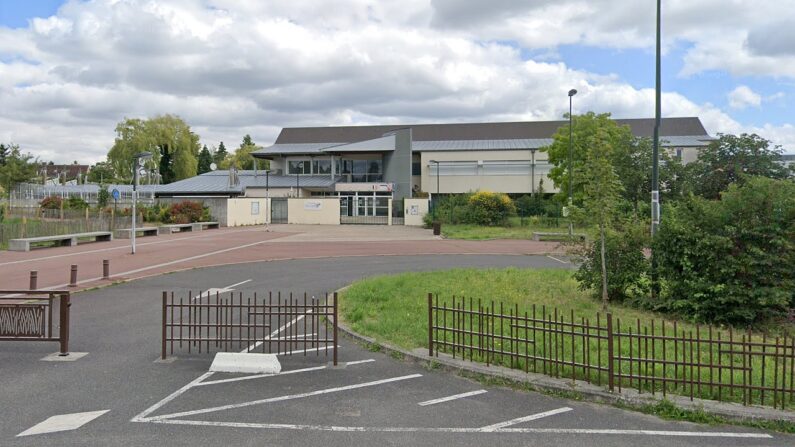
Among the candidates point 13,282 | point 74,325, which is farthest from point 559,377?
point 13,282

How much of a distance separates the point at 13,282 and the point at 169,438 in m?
13.3

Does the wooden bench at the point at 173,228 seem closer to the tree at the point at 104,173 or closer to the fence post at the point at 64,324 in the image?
the fence post at the point at 64,324

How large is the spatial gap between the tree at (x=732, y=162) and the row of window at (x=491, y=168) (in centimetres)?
2440

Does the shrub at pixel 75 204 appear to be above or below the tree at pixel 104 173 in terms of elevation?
below

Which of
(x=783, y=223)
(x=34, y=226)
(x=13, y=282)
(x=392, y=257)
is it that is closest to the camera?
(x=783, y=223)

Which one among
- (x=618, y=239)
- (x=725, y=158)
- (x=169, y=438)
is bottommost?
(x=169, y=438)

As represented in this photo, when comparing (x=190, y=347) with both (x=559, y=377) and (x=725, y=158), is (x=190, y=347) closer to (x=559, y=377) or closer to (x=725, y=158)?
(x=559, y=377)

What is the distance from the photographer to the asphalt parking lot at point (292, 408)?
205 inches

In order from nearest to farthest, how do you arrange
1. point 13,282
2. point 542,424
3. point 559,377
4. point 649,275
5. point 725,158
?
point 542,424
point 559,377
point 649,275
point 13,282
point 725,158

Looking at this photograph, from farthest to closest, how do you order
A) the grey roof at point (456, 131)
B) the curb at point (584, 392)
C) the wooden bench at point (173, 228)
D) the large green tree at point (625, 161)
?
the grey roof at point (456, 131) → the large green tree at point (625, 161) → the wooden bench at point (173, 228) → the curb at point (584, 392)

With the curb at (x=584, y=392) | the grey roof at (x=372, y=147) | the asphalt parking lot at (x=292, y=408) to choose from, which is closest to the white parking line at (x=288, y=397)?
the asphalt parking lot at (x=292, y=408)

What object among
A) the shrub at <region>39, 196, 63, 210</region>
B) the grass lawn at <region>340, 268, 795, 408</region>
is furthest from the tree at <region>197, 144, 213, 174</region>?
the grass lawn at <region>340, 268, 795, 408</region>

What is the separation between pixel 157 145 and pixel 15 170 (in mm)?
26847

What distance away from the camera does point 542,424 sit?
219 inches
